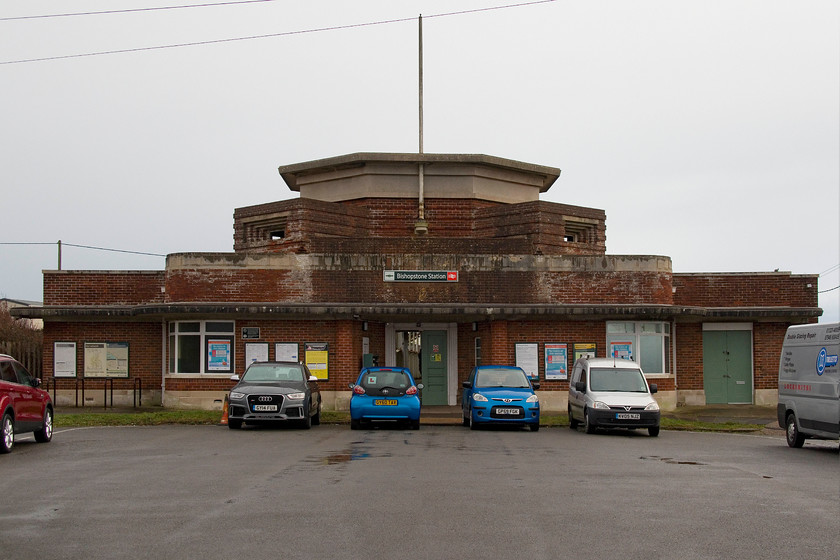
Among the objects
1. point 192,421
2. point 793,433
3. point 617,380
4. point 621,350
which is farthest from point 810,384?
point 192,421

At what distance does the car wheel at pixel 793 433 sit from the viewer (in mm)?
18828

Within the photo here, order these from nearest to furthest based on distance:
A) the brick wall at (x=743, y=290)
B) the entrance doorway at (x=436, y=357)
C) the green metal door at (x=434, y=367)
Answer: the entrance doorway at (x=436, y=357) → the green metal door at (x=434, y=367) → the brick wall at (x=743, y=290)

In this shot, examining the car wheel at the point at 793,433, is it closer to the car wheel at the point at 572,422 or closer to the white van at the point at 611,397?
the white van at the point at 611,397

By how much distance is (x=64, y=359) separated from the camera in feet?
93.5

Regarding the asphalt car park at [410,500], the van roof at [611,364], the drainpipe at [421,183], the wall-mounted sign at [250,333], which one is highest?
the drainpipe at [421,183]

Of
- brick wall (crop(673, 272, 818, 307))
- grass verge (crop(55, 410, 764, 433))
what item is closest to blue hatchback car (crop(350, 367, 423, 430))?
grass verge (crop(55, 410, 764, 433))

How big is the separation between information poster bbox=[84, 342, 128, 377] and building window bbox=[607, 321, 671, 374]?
14.4 metres

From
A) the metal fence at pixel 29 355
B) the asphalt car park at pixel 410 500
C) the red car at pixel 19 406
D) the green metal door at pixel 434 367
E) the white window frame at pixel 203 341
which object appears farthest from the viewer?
the metal fence at pixel 29 355

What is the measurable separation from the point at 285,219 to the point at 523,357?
866cm

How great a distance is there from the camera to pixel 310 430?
21703 millimetres

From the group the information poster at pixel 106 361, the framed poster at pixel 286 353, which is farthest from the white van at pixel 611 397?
the information poster at pixel 106 361

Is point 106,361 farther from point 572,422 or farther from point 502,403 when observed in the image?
point 572,422

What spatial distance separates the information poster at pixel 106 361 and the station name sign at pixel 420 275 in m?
8.27

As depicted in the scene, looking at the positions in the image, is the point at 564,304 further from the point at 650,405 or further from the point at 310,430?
the point at 310,430
